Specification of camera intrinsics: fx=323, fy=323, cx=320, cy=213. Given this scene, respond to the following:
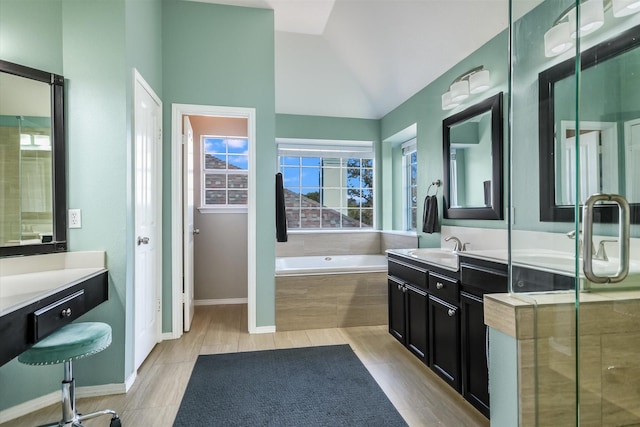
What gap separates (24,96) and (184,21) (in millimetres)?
1627

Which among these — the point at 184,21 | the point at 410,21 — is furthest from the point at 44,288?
the point at 410,21

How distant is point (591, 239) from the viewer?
43.6 inches

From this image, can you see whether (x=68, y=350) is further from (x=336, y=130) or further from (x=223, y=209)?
(x=336, y=130)

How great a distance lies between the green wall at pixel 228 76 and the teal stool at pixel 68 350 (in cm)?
137

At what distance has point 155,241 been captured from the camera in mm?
2801

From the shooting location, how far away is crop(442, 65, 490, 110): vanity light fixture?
2510mm

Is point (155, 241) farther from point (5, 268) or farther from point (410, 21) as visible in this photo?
point (410, 21)

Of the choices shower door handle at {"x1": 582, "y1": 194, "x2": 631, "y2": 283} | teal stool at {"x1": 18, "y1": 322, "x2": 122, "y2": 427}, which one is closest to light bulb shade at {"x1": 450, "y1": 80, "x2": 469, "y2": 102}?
shower door handle at {"x1": 582, "y1": 194, "x2": 631, "y2": 283}

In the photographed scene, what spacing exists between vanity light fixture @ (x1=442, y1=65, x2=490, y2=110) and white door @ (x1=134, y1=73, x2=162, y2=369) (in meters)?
2.49

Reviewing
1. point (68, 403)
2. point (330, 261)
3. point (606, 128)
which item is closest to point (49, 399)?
point (68, 403)

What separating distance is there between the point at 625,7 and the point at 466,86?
1212 mm

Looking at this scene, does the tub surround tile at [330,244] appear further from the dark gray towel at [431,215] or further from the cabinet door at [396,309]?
the cabinet door at [396,309]

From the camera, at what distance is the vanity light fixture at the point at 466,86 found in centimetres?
251

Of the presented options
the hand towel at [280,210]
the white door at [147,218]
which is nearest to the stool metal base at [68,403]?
the white door at [147,218]
